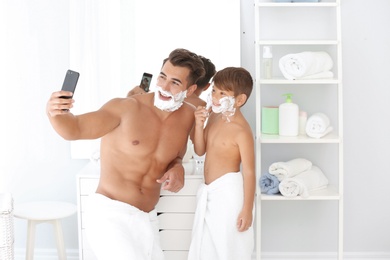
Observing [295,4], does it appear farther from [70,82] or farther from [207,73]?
[70,82]

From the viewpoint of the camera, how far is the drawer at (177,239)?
3.05m

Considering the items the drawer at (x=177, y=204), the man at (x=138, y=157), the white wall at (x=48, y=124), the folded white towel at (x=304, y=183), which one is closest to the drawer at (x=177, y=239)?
the drawer at (x=177, y=204)

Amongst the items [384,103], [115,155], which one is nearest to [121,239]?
[115,155]

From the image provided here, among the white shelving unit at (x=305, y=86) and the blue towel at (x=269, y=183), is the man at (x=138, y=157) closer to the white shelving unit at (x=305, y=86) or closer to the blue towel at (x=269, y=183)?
the blue towel at (x=269, y=183)

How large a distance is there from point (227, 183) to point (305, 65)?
2.33 ft

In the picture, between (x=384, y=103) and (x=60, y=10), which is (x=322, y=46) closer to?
(x=384, y=103)

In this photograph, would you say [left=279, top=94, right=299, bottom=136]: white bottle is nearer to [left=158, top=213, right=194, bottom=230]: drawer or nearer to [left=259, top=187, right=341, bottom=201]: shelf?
[left=259, top=187, right=341, bottom=201]: shelf

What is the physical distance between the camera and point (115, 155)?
2750 millimetres

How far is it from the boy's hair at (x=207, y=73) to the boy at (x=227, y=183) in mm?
207

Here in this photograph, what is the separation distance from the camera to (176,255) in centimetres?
307

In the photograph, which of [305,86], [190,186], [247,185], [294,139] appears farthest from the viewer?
[305,86]

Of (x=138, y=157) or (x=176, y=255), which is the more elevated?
(x=138, y=157)

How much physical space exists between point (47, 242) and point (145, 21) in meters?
1.33

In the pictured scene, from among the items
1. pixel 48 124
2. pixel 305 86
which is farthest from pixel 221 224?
pixel 48 124
